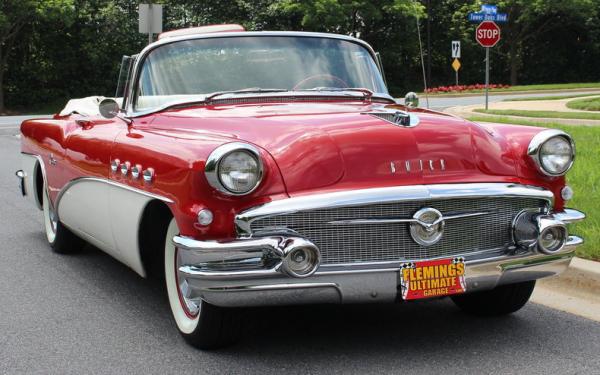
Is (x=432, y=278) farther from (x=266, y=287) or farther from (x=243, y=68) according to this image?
(x=243, y=68)

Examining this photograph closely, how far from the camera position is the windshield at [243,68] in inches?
185

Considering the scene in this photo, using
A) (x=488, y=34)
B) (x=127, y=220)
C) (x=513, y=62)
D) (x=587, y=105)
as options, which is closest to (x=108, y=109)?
(x=127, y=220)

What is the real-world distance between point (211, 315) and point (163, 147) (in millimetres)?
859

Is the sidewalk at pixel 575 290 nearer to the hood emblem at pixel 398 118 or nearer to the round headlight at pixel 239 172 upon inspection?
the hood emblem at pixel 398 118

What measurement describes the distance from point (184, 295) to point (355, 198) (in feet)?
3.62

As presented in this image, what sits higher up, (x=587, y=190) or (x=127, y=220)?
(x=127, y=220)

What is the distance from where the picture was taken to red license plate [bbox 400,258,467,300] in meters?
3.47

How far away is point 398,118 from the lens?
12.7 feet

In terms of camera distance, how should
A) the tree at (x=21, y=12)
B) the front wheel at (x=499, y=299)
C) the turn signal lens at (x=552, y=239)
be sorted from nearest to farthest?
the turn signal lens at (x=552, y=239) → the front wheel at (x=499, y=299) → the tree at (x=21, y=12)

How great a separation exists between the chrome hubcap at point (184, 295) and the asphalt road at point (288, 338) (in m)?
0.17

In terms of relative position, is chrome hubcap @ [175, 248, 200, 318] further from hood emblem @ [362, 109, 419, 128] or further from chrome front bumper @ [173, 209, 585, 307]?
hood emblem @ [362, 109, 419, 128]

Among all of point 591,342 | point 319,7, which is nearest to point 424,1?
point 319,7

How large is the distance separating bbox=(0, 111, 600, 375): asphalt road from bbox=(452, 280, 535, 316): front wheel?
55mm

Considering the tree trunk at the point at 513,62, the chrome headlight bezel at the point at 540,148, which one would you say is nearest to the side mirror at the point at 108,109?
the chrome headlight bezel at the point at 540,148
